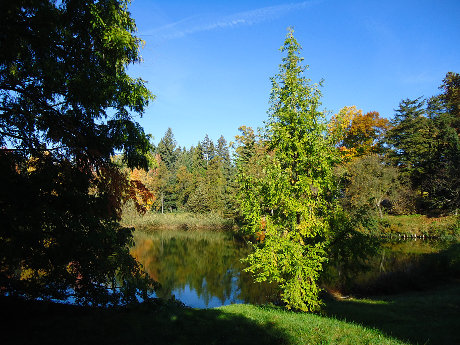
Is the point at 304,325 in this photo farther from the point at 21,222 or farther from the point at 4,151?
the point at 4,151

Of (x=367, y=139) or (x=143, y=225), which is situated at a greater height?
(x=367, y=139)

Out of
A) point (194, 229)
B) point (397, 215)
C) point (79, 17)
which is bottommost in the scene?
point (194, 229)

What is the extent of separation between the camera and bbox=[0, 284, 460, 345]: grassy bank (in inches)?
235

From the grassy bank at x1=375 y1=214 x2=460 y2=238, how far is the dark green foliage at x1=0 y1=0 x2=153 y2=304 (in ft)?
93.1

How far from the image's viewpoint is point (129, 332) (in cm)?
683

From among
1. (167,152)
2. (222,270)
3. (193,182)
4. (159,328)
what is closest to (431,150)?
(222,270)

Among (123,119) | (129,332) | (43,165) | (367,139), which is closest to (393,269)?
(129,332)

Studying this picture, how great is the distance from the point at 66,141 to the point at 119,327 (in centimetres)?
492

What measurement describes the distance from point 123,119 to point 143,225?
44.8 meters

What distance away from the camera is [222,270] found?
23266mm

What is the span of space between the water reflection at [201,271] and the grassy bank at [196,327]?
7891 mm

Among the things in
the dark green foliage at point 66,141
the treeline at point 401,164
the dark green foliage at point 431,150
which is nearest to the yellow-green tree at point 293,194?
the dark green foliage at point 66,141

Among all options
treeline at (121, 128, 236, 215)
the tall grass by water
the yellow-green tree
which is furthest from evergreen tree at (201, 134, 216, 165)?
the yellow-green tree

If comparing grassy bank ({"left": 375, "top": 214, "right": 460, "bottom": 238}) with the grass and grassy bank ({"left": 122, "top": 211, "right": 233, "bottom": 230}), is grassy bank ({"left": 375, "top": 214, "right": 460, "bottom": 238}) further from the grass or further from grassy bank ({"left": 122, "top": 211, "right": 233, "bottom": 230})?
the grass
